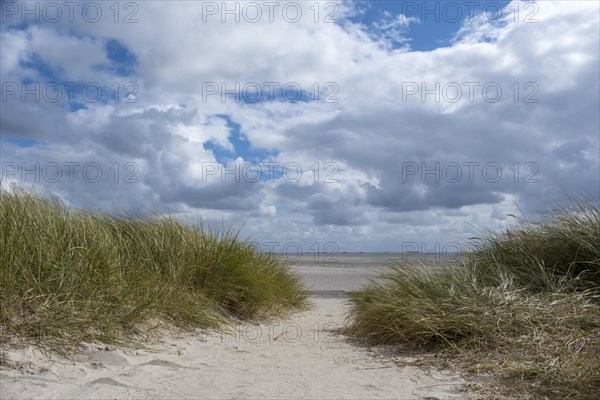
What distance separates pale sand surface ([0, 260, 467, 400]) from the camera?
3.79 meters

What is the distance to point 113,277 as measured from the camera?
217 inches

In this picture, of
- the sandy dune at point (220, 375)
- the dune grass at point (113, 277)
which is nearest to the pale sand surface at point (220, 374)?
the sandy dune at point (220, 375)

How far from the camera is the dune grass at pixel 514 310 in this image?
13.4 ft

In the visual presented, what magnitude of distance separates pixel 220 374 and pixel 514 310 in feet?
9.05

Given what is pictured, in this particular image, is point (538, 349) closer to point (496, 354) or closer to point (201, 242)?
point (496, 354)

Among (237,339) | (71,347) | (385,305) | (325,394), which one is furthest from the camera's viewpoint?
(237,339)

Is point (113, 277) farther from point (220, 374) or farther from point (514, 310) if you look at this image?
point (514, 310)

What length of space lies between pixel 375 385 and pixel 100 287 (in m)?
2.72

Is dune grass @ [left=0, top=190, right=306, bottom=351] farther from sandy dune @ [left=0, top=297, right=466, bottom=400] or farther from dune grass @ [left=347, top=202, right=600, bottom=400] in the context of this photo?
dune grass @ [left=347, top=202, right=600, bottom=400]

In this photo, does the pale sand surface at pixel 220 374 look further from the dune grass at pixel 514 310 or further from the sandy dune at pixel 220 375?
the dune grass at pixel 514 310

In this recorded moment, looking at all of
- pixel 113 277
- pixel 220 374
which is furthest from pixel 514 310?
pixel 113 277

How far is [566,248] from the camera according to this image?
6.78 m

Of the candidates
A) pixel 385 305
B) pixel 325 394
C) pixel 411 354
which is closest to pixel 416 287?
pixel 385 305

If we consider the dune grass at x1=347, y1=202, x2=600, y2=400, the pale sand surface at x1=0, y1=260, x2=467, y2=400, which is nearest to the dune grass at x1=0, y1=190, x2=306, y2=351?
the pale sand surface at x1=0, y1=260, x2=467, y2=400
